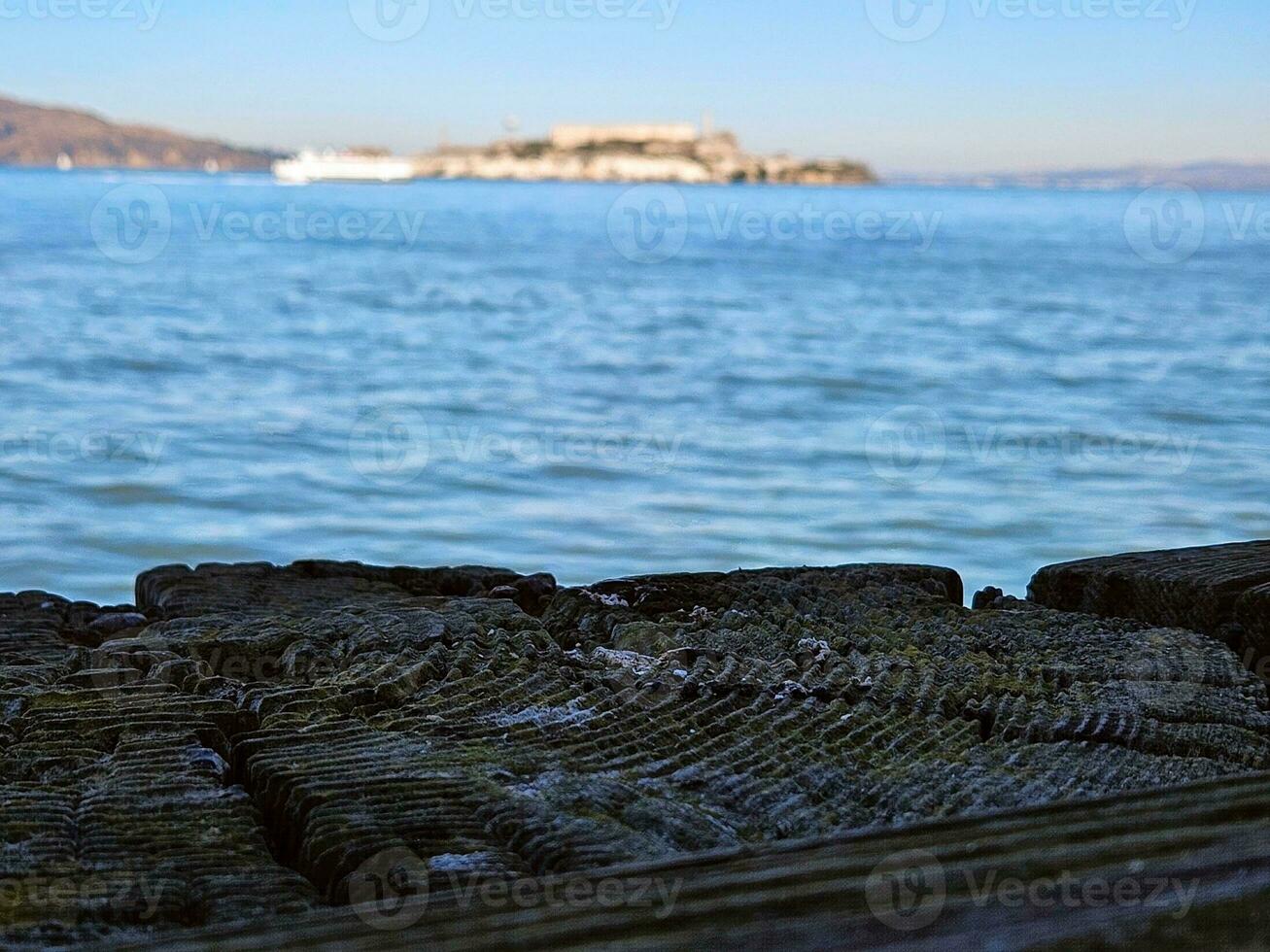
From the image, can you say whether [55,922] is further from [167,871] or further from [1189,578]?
[1189,578]

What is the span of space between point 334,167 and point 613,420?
12374 cm

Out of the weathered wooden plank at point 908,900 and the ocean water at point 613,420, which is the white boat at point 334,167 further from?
the weathered wooden plank at point 908,900

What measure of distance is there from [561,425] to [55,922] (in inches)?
512

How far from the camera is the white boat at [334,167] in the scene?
5069 inches

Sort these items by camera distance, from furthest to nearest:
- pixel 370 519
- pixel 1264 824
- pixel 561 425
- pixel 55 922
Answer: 1. pixel 561 425
2. pixel 370 519
3. pixel 55 922
4. pixel 1264 824

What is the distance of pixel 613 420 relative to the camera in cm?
1451

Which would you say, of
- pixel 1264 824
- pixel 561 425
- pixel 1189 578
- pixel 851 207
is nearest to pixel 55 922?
pixel 1264 824

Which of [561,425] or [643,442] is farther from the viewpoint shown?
[561,425]

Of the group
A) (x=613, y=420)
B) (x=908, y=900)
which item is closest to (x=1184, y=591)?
(x=908, y=900)

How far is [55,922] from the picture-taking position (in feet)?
3.61

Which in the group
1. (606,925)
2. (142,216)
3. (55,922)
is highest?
(142,216)

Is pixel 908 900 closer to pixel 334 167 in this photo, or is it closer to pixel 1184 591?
pixel 1184 591

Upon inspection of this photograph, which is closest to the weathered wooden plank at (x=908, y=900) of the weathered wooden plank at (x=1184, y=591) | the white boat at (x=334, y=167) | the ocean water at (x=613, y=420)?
the weathered wooden plank at (x=1184, y=591)

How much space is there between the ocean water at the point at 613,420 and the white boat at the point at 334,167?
96.5 m
